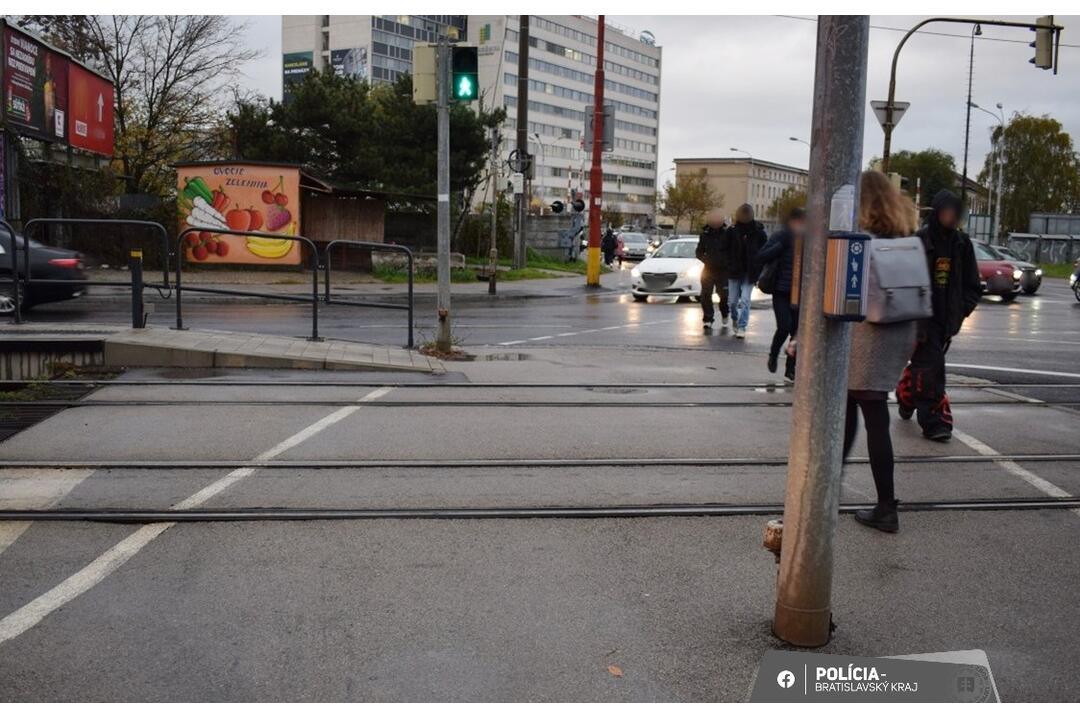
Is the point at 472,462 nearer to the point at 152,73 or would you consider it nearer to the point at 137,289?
the point at 137,289

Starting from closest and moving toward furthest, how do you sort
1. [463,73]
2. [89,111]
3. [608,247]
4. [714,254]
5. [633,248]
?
[463,73] → [714,254] → [89,111] → [608,247] → [633,248]

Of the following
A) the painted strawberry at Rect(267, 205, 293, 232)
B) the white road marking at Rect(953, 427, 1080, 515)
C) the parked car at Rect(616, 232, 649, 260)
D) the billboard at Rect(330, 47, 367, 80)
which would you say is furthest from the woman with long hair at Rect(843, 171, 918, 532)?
the billboard at Rect(330, 47, 367, 80)

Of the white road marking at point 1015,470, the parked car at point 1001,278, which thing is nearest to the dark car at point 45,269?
the white road marking at point 1015,470

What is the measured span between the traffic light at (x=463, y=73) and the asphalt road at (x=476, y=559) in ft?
12.6

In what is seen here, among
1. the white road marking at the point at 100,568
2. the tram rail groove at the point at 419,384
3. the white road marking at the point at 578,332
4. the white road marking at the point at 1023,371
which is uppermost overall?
the white road marking at the point at 1023,371

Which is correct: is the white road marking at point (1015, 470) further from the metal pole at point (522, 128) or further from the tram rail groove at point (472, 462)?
the metal pole at point (522, 128)

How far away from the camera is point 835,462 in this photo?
3895 mm

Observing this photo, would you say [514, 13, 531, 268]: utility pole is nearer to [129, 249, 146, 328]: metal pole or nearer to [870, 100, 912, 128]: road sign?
[870, 100, 912, 128]: road sign

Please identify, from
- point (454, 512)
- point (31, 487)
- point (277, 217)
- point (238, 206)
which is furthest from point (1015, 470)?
point (238, 206)

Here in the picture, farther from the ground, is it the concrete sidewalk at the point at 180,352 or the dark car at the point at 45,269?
the dark car at the point at 45,269

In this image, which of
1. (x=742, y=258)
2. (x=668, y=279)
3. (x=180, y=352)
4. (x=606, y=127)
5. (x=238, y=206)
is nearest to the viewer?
(x=180, y=352)

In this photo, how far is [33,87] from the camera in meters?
24.6

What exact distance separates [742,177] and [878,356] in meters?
92.0

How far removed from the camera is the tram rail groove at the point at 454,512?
5574 millimetres
